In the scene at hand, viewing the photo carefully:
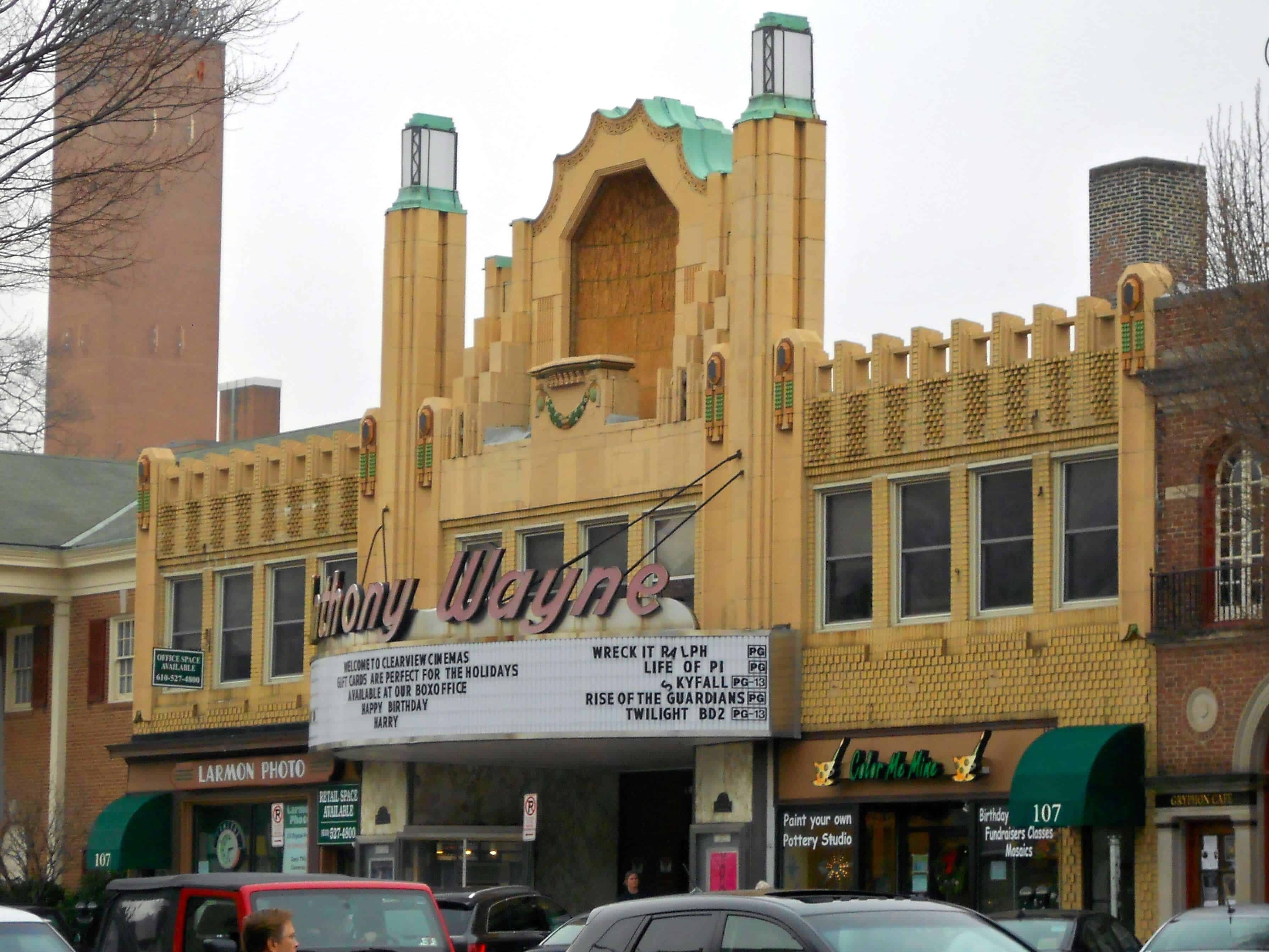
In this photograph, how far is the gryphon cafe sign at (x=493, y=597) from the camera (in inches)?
1302

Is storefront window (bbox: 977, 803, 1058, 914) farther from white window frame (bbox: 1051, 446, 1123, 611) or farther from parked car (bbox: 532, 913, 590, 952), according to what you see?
parked car (bbox: 532, 913, 590, 952)

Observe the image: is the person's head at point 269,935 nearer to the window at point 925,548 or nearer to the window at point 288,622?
the window at point 925,548

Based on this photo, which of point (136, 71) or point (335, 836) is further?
point (335, 836)

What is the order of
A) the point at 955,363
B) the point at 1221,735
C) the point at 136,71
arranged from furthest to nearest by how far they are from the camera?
the point at 955,363
the point at 1221,735
the point at 136,71

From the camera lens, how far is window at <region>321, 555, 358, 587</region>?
132ft

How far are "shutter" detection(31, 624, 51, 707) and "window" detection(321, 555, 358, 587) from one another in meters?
8.82

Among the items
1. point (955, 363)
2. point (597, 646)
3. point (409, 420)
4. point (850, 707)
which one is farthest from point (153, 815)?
point (955, 363)

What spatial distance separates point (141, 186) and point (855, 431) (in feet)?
37.5

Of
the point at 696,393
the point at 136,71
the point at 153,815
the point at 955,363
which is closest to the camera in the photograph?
the point at 136,71

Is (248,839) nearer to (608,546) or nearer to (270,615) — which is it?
(270,615)

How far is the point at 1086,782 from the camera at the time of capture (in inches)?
1118

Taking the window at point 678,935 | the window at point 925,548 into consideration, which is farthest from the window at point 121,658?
A: the window at point 678,935

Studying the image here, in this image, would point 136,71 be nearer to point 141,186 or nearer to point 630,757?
point 141,186

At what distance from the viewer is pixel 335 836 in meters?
39.3
